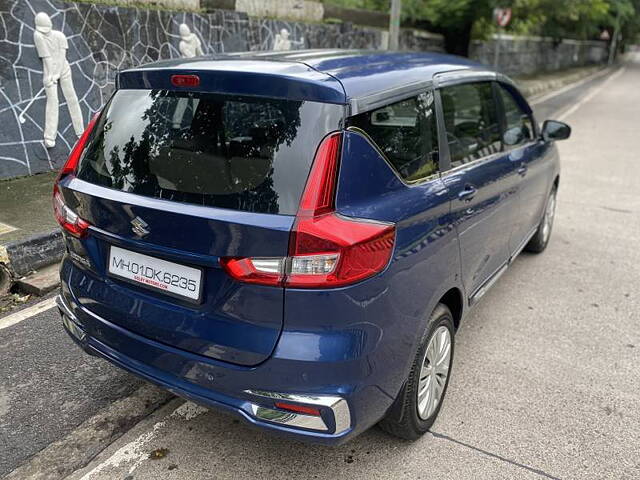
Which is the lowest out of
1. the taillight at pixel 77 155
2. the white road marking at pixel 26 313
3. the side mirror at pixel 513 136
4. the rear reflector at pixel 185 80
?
the white road marking at pixel 26 313

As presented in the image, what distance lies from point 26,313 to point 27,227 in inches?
44.1

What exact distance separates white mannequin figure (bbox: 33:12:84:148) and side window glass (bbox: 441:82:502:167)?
4.79 m

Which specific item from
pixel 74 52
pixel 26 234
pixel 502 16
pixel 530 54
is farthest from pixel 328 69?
pixel 530 54

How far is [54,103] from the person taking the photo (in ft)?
20.6

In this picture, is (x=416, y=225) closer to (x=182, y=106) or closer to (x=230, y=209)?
(x=230, y=209)

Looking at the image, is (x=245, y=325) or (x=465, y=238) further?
(x=465, y=238)

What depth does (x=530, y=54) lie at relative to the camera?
2977 centimetres

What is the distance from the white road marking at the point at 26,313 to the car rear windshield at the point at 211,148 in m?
1.59

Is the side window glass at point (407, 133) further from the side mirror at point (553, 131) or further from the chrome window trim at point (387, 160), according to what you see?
the side mirror at point (553, 131)

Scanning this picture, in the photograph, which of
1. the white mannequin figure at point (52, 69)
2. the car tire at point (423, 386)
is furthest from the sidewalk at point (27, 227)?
the car tire at point (423, 386)

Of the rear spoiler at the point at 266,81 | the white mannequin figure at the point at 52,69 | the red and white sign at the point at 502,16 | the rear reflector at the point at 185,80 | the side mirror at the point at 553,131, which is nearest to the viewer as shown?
the rear spoiler at the point at 266,81

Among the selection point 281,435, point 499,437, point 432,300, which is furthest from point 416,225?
point 499,437

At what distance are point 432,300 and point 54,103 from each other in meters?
5.47

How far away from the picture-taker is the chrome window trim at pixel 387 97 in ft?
7.10
